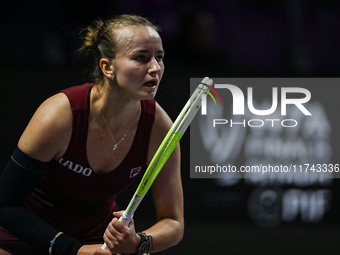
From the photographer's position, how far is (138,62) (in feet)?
3.64

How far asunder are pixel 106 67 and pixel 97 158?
9.2 inches

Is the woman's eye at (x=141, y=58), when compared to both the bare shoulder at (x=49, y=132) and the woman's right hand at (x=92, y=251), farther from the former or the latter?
the woman's right hand at (x=92, y=251)

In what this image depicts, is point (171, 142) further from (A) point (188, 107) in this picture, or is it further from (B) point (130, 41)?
(B) point (130, 41)

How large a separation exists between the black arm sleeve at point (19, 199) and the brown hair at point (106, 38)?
290mm

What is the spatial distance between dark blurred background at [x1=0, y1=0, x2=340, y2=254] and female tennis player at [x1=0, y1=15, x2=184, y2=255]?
1.06 m

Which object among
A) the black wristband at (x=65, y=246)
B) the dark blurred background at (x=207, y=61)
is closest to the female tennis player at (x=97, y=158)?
the black wristband at (x=65, y=246)

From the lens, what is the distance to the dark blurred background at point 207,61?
2307 millimetres

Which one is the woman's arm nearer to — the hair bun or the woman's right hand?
the woman's right hand

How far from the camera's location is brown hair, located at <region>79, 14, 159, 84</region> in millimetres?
1156

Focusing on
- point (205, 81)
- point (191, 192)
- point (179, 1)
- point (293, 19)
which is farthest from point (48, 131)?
point (293, 19)

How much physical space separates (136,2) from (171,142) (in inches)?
60.2

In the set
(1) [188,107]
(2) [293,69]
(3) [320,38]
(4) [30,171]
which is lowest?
(4) [30,171]

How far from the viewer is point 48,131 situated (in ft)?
3.50

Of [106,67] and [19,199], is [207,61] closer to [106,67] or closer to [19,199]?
[106,67]
